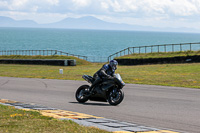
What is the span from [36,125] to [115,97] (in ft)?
16.4

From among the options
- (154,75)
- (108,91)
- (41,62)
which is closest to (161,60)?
(154,75)

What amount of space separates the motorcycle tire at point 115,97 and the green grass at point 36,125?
3.62m

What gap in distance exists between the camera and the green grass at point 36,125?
22.7ft

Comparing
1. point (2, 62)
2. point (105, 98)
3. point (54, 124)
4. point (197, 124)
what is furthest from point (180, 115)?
point (2, 62)

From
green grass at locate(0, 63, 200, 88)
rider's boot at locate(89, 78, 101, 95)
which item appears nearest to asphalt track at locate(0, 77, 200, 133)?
rider's boot at locate(89, 78, 101, 95)

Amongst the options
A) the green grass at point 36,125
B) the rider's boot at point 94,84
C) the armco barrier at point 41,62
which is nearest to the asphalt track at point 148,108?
the rider's boot at point 94,84

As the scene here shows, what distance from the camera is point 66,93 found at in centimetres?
1639

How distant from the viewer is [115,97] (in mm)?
12031

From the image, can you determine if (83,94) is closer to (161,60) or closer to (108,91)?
(108,91)

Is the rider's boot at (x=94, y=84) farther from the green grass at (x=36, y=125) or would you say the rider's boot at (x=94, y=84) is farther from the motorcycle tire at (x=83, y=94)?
the green grass at (x=36, y=125)

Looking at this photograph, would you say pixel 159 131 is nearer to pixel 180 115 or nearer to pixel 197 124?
pixel 197 124

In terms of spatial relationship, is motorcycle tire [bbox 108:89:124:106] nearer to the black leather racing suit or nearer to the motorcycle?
the motorcycle

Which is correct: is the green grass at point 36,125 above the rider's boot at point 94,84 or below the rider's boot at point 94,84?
below

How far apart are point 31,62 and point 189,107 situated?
135 feet
